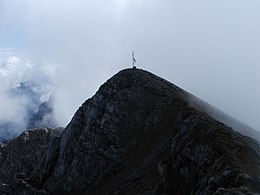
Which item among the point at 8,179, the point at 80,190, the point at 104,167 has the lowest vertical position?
the point at 8,179

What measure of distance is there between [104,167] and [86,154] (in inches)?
245

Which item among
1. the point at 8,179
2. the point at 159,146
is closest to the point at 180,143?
the point at 159,146

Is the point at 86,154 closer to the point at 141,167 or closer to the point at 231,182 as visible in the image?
the point at 141,167

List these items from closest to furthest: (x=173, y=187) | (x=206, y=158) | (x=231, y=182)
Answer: (x=231, y=182) → (x=206, y=158) → (x=173, y=187)

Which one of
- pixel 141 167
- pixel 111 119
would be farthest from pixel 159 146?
pixel 111 119

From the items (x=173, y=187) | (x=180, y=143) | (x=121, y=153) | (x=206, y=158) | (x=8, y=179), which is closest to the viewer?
(x=206, y=158)

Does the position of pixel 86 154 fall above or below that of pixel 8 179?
above

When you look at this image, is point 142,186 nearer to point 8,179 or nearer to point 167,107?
point 167,107

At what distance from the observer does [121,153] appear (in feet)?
314

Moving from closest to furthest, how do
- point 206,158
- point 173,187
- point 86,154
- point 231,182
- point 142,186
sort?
1. point 231,182
2. point 206,158
3. point 173,187
4. point 142,186
5. point 86,154

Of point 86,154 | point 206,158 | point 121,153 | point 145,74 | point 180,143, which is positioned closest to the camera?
point 206,158

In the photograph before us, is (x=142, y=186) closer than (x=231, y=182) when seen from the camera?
No

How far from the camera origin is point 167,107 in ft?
318

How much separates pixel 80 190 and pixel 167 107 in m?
24.5
